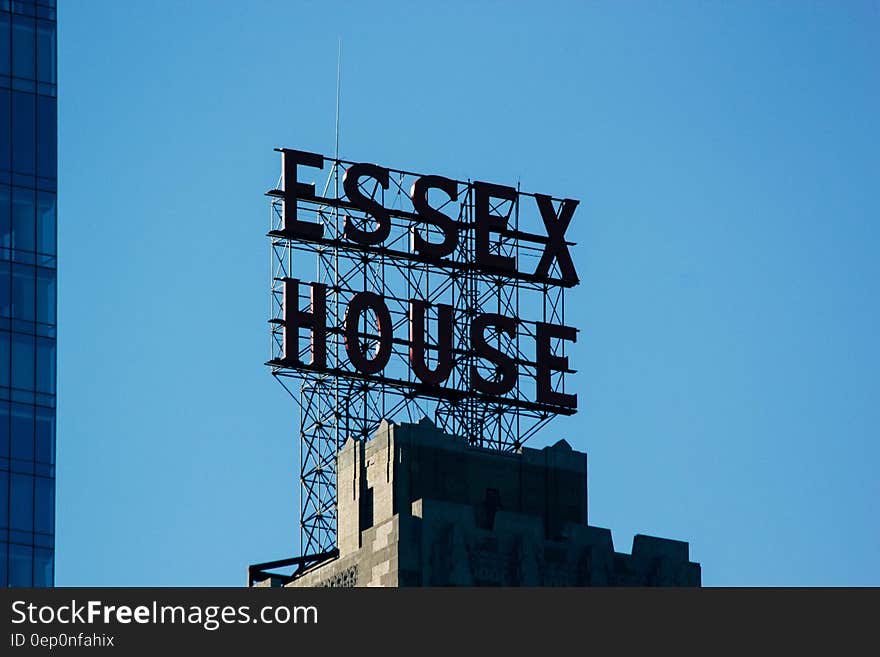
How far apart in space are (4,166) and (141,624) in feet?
171

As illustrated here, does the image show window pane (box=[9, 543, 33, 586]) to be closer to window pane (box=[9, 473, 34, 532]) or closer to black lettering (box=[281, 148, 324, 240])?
window pane (box=[9, 473, 34, 532])

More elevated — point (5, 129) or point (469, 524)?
point (5, 129)

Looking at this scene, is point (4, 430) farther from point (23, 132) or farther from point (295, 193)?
point (295, 193)

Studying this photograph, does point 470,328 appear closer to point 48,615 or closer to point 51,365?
point 51,365

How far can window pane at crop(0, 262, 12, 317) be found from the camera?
13562 centimetres

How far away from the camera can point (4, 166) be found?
13800 cm

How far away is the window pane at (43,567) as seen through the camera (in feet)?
436

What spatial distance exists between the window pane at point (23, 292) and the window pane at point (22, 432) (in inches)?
152

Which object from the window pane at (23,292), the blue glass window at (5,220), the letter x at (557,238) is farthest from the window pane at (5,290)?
Result: the letter x at (557,238)

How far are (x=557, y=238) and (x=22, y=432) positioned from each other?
3344 cm

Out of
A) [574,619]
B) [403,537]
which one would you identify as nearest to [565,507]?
[403,537]

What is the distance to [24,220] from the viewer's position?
137125 mm

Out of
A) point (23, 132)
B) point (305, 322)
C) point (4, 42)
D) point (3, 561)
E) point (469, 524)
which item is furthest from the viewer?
point (305, 322)

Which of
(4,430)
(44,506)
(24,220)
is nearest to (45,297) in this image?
(24,220)
